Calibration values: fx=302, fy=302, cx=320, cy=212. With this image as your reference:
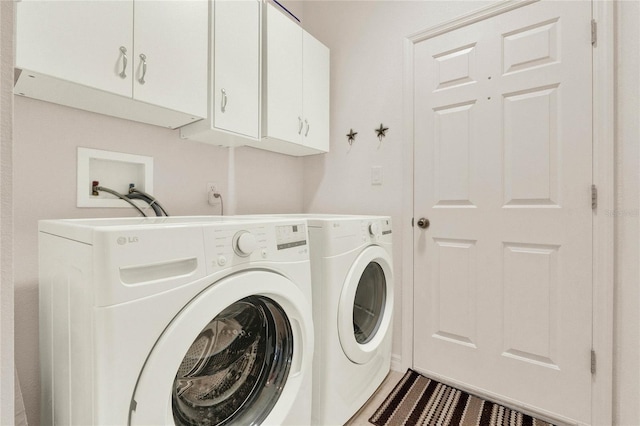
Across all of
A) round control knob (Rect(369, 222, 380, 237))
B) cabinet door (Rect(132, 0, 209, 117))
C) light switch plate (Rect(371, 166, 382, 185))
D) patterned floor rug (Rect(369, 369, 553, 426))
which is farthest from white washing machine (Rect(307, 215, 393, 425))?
cabinet door (Rect(132, 0, 209, 117))

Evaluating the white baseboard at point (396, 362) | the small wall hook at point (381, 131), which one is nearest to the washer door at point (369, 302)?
the white baseboard at point (396, 362)

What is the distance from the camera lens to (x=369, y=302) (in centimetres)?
154

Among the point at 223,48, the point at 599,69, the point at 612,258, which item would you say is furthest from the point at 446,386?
the point at 223,48

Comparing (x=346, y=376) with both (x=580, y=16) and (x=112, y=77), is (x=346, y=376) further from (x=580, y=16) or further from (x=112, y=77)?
(x=580, y=16)

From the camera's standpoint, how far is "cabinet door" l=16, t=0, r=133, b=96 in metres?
0.85

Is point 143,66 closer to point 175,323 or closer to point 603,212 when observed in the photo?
point 175,323

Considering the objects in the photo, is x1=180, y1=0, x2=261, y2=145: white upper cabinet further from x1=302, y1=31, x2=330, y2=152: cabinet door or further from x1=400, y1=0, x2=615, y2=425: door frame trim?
x1=400, y1=0, x2=615, y2=425: door frame trim

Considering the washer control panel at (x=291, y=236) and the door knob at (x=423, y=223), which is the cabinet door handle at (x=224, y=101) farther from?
the door knob at (x=423, y=223)

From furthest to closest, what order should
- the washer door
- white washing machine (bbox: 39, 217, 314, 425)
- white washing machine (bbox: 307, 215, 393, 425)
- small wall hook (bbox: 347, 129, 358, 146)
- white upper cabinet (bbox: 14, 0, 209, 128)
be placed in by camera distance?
small wall hook (bbox: 347, 129, 358, 146) → the washer door → white washing machine (bbox: 307, 215, 393, 425) → white upper cabinet (bbox: 14, 0, 209, 128) → white washing machine (bbox: 39, 217, 314, 425)

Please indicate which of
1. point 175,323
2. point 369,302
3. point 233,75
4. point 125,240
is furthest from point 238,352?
point 233,75

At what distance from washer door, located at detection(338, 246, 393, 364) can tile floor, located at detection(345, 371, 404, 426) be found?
27 centimetres

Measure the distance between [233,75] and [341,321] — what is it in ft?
3.88

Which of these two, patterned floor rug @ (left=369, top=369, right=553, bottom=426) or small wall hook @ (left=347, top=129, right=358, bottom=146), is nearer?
patterned floor rug @ (left=369, top=369, right=553, bottom=426)

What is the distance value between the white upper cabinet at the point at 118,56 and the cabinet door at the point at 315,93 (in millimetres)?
662
